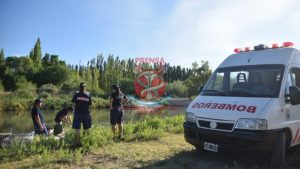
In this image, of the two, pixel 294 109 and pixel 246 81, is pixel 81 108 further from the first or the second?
pixel 294 109

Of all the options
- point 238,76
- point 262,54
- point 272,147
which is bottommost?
point 272,147

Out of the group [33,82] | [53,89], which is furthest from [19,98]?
[33,82]

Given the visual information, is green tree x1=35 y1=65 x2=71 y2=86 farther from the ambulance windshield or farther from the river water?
the ambulance windshield

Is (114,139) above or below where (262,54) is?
below

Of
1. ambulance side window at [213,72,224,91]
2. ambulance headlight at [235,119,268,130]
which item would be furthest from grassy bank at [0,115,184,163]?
ambulance headlight at [235,119,268,130]

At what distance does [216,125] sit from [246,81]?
1.45 meters

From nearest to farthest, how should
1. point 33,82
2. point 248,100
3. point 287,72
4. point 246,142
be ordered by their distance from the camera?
point 246,142, point 248,100, point 287,72, point 33,82

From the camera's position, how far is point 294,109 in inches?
253

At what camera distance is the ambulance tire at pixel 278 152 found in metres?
5.92

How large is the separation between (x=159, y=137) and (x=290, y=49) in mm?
4452

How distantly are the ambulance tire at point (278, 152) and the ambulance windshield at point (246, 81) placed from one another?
0.85 m

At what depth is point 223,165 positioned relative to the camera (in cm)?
635

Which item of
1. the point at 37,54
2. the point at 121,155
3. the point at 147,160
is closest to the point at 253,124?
the point at 147,160

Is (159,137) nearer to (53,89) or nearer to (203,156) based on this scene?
(203,156)
